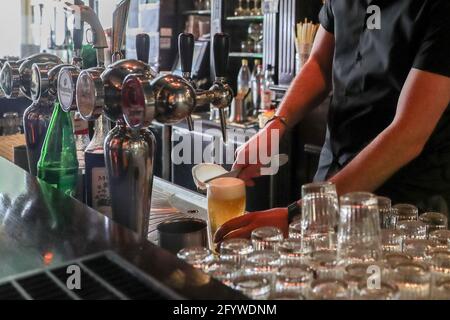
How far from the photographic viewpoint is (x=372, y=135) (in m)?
1.76

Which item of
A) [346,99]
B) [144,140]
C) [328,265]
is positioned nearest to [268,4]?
[346,99]

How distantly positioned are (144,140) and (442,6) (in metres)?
0.93

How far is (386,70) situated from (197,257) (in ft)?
3.51

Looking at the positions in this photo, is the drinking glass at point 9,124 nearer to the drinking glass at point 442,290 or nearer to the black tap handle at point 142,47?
the black tap handle at point 142,47

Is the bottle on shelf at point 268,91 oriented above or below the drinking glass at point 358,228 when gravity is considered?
above

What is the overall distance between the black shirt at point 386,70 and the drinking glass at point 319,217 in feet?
2.30

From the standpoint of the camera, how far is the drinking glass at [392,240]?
2.96ft

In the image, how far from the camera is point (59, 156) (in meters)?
1.46

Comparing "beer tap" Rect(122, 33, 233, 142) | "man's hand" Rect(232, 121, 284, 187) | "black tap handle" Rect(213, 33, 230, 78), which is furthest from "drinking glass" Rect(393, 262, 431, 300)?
"man's hand" Rect(232, 121, 284, 187)

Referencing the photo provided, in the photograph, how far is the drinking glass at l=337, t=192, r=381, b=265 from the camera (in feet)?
2.72

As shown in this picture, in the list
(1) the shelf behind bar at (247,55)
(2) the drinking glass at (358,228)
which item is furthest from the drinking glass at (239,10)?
(2) the drinking glass at (358,228)

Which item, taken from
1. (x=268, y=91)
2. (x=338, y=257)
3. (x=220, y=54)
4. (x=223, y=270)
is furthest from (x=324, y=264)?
(x=268, y=91)
